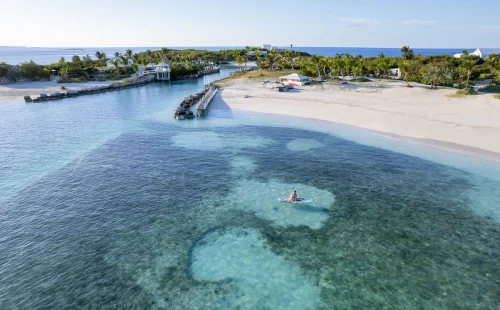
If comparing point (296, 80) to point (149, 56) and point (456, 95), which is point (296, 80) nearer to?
point (456, 95)

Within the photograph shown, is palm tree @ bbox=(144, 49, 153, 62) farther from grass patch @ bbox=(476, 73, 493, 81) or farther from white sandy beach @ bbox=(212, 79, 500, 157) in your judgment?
grass patch @ bbox=(476, 73, 493, 81)

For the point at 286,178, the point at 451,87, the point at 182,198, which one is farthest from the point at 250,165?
the point at 451,87

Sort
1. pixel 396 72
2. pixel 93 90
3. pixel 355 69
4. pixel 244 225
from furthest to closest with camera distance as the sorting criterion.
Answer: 1. pixel 396 72
2. pixel 93 90
3. pixel 355 69
4. pixel 244 225

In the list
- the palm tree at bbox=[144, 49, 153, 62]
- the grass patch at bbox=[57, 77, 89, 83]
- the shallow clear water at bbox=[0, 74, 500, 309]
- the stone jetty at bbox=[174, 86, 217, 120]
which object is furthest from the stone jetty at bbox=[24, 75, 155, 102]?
the palm tree at bbox=[144, 49, 153, 62]

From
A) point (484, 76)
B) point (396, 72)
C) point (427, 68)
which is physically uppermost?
point (427, 68)

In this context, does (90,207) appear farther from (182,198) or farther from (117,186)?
(182,198)

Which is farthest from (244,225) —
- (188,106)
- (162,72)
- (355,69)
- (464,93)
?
(162,72)

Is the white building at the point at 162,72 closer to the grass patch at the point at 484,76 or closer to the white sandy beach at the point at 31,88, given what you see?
the white sandy beach at the point at 31,88
